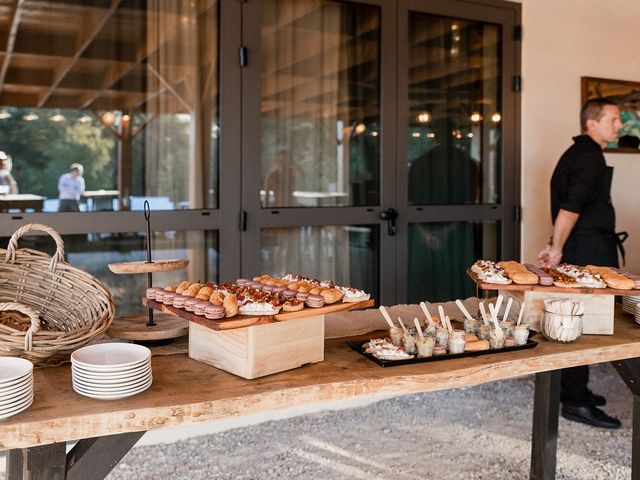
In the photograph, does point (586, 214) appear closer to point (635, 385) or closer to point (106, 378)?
point (635, 385)

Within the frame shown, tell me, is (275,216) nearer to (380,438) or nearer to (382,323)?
(380,438)

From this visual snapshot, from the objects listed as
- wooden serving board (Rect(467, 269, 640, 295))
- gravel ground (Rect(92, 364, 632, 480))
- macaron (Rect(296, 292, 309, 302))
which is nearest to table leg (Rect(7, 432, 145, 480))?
macaron (Rect(296, 292, 309, 302))

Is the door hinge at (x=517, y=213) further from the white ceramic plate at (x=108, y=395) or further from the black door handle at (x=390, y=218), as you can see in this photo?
the white ceramic plate at (x=108, y=395)

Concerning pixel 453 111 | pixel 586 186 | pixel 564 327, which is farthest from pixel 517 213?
pixel 564 327

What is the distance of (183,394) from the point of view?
4.82 feet

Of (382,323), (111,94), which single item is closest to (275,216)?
(111,94)

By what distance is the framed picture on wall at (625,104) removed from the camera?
A: 14.4 ft

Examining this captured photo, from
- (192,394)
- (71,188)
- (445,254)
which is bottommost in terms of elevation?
(192,394)

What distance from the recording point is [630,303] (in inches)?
91.0

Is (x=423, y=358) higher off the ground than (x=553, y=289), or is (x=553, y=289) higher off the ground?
(x=553, y=289)

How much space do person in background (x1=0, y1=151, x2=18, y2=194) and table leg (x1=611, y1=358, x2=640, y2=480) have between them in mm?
2528

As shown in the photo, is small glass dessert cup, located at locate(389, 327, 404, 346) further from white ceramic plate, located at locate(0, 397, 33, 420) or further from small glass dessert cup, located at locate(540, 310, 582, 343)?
white ceramic plate, located at locate(0, 397, 33, 420)

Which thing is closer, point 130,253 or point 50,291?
point 50,291

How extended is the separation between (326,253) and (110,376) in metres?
2.39
